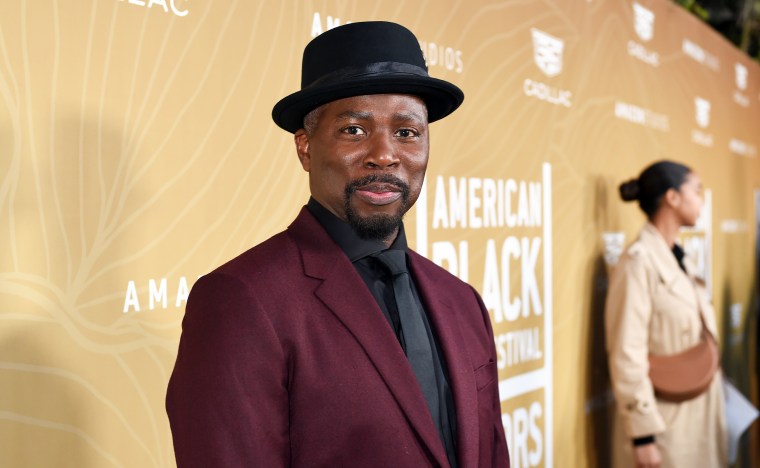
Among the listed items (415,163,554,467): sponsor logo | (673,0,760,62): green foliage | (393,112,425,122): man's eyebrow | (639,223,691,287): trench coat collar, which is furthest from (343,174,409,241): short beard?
(673,0,760,62): green foliage

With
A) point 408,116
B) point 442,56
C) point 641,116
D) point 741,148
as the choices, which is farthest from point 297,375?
point 741,148

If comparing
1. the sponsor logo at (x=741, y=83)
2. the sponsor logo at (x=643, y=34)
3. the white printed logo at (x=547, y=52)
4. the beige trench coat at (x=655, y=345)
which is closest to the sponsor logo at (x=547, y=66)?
the white printed logo at (x=547, y=52)

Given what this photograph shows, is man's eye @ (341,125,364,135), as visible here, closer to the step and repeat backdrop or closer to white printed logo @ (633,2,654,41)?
the step and repeat backdrop

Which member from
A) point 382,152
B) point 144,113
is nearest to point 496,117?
point 144,113

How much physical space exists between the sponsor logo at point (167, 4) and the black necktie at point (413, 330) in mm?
751

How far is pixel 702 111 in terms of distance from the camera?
5789mm

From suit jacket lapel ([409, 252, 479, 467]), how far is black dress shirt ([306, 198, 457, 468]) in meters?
0.02

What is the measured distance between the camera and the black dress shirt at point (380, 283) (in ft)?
4.85

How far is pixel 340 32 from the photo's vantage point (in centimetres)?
147

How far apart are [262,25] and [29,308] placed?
889 mm

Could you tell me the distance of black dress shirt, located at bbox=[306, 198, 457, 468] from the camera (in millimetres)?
1479

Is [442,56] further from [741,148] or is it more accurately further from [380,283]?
[741,148]

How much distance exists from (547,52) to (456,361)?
237cm

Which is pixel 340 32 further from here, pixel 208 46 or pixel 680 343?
pixel 680 343
